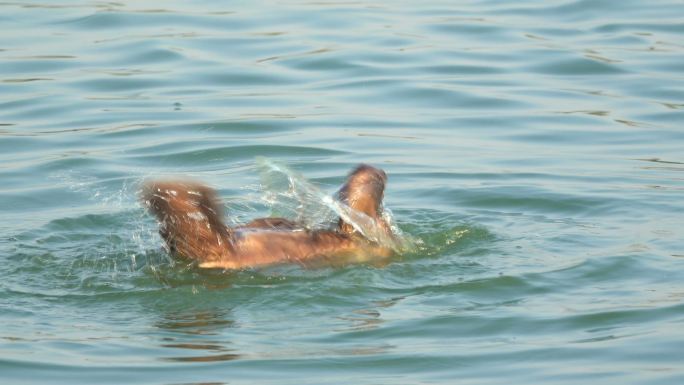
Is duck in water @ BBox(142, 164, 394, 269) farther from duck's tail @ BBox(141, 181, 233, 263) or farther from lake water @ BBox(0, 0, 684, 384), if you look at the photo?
lake water @ BBox(0, 0, 684, 384)

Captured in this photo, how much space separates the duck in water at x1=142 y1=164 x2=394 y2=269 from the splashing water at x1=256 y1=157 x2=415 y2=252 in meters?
0.04

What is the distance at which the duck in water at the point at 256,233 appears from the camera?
6938 millimetres

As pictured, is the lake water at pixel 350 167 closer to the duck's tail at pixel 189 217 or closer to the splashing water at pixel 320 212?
the splashing water at pixel 320 212

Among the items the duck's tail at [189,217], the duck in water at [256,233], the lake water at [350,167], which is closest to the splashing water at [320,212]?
the duck in water at [256,233]

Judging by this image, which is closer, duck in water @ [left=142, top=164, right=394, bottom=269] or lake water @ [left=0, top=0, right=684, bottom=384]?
lake water @ [left=0, top=0, right=684, bottom=384]

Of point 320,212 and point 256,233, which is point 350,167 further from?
point 256,233

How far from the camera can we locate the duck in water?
694 centimetres

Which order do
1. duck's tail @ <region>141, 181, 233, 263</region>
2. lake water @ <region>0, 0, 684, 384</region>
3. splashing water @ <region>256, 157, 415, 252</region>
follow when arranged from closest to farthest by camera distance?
lake water @ <region>0, 0, 684, 384</region> → duck's tail @ <region>141, 181, 233, 263</region> → splashing water @ <region>256, 157, 415, 252</region>

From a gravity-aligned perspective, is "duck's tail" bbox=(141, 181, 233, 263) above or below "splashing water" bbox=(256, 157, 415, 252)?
above

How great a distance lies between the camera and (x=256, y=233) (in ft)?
24.3

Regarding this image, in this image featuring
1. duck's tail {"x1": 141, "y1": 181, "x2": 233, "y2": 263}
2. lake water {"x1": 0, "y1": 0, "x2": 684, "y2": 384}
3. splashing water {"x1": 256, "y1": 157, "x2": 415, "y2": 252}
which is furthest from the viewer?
splashing water {"x1": 256, "y1": 157, "x2": 415, "y2": 252}

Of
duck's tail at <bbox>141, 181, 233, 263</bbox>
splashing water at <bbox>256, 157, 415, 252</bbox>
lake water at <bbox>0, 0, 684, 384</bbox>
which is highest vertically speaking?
duck's tail at <bbox>141, 181, 233, 263</bbox>

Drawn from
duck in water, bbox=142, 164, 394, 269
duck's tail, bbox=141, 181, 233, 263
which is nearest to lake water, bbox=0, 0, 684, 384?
duck in water, bbox=142, 164, 394, 269

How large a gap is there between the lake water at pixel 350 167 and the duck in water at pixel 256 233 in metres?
0.12
